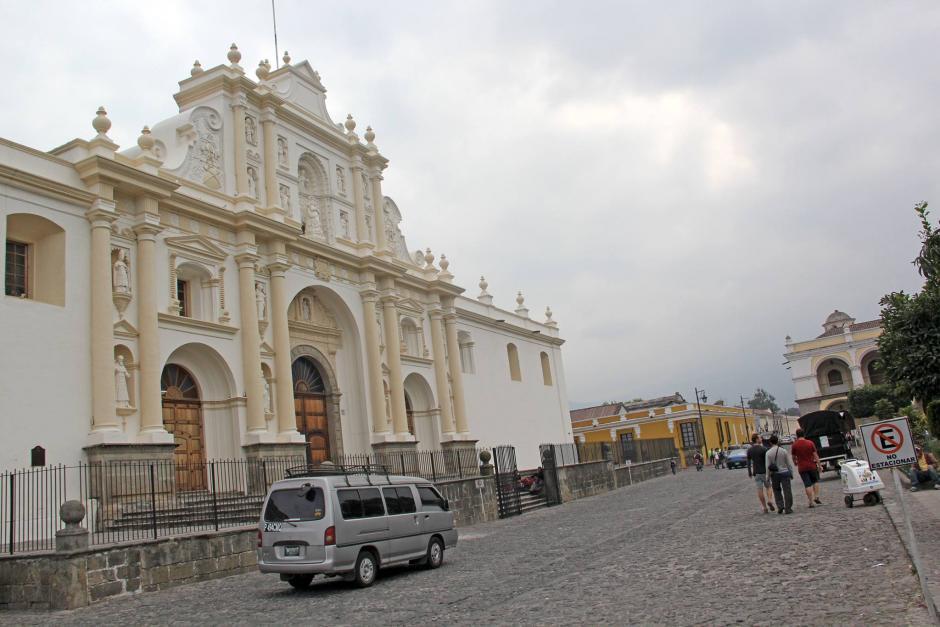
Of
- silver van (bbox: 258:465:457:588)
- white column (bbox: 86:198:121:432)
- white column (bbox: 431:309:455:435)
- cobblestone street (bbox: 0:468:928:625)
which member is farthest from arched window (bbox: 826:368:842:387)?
white column (bbox: 86:198:121:432)

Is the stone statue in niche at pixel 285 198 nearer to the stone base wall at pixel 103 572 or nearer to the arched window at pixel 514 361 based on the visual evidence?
the stone base wall at pixel 103 572

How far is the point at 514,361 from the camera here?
128ft

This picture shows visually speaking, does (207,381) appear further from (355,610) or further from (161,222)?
(355,610)

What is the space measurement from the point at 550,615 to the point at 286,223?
17.3m

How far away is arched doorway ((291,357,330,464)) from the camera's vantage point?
24062 mm

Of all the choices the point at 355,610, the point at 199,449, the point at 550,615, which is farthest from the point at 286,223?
the point at 550,615

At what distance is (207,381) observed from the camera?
2062 centimetres

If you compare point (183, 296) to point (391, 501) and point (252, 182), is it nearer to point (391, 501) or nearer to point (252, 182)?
point (252, 182)

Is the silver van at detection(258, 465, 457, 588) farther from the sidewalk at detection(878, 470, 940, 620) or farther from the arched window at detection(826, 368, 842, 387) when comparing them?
the arched window at detection(826, 368, 842, 387)

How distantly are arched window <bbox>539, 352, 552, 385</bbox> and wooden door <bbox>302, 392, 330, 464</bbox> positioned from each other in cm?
1929

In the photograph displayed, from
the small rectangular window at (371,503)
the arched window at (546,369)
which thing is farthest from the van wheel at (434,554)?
the arched window at (546,369)

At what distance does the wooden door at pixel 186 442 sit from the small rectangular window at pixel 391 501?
887 cm

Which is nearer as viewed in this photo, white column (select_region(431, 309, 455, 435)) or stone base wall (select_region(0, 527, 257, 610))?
stone base wall (select_region(0, 527, 257, 610))

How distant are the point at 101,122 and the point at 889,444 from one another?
674 inches
